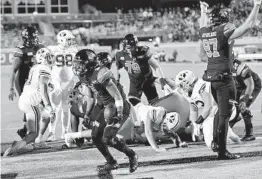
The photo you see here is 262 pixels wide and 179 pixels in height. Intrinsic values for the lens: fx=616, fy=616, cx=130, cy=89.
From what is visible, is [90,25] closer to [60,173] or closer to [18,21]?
[18,21]

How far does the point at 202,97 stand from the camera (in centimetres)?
905

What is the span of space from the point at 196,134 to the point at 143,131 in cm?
79

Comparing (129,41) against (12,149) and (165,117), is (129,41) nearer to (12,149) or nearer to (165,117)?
(165,117)

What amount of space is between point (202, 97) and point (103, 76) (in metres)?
2.65

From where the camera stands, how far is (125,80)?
2245 centimetres

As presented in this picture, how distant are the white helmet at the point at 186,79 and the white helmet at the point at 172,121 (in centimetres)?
47

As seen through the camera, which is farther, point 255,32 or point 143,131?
point 255,32

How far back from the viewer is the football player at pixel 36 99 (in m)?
8.72

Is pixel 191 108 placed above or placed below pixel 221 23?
below

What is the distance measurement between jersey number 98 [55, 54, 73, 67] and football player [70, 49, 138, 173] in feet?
10.8

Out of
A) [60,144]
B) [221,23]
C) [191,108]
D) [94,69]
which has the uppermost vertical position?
[221,23]

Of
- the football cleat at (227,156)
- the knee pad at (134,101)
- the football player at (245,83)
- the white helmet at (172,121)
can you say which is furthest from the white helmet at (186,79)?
the football cleat at (227,156)

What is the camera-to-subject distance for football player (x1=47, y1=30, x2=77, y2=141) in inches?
406

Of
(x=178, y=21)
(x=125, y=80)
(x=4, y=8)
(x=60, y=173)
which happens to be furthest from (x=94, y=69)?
(x=4, y=8)
